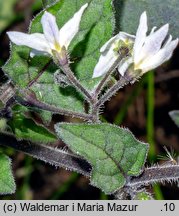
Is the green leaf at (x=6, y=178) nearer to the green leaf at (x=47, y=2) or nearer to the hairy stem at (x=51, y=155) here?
the hairy stem at (x=51, y=155)

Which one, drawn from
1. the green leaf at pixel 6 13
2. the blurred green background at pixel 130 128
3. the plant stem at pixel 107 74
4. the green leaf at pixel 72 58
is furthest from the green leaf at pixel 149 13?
the green leaf at pixel 6 13

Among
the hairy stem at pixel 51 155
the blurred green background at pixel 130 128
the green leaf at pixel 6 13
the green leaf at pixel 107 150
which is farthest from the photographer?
the green leaf at pixel 6 13

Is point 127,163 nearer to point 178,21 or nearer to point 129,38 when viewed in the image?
point 129,38

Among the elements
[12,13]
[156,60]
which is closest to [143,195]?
[156,60]

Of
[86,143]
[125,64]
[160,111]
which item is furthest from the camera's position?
[160,111]

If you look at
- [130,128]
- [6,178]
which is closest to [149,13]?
[6,178]

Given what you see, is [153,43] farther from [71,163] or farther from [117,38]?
[71,163]
